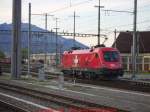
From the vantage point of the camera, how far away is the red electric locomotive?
1646 inches

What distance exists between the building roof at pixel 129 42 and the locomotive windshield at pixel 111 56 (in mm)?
35945

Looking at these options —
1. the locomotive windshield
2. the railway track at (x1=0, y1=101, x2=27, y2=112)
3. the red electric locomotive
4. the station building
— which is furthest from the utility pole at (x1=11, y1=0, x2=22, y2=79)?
the station building

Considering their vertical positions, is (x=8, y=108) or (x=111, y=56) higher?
(x=111, y=56)

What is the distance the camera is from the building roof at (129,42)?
81.1 meters

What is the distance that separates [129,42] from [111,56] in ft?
146

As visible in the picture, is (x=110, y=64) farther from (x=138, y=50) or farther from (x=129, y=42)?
(x=129, y=42)

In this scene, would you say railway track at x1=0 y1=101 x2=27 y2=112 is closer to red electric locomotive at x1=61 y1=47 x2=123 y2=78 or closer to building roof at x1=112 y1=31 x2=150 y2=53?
red electric locomotive at x1=61 y1=47 x2=123 y2=78

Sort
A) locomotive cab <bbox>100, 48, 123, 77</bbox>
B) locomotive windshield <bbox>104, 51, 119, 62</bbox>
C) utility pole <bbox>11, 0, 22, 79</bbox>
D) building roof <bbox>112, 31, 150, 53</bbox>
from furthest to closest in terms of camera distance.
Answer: building roof <bbox>112, 31, 150, 53</bbox>
utility pole <bbox>11, 0, 22, 79</bbox>
locomotive windshield <bbox>104, 51, 119, 62</bbox>
locomotive cab <bbox>100, 48, 123, 77</bbox>

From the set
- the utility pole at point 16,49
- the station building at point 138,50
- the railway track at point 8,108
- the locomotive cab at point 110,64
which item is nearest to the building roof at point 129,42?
the station building at point 138,50

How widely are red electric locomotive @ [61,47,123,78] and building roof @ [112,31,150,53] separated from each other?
112 feet

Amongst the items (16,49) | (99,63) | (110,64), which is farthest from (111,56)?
(16,49)

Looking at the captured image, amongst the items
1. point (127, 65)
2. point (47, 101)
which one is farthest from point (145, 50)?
point (47, 101)

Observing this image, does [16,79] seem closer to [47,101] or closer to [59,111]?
[47,101]

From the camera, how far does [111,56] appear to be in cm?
4309
